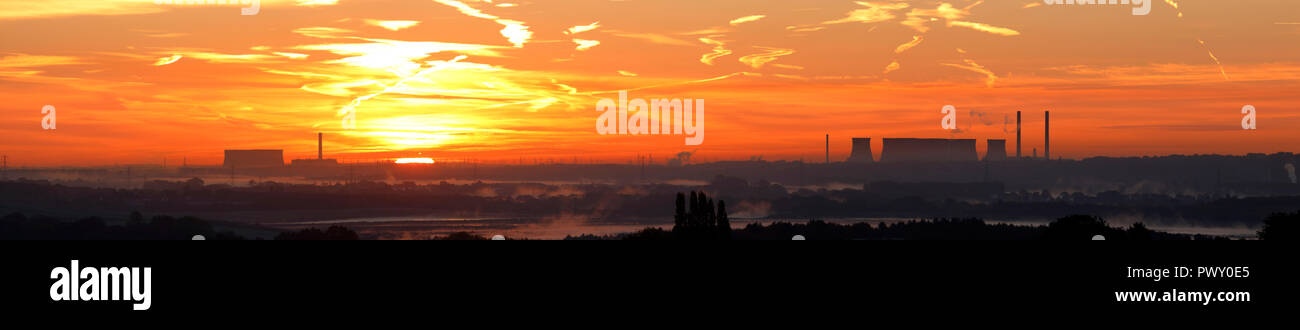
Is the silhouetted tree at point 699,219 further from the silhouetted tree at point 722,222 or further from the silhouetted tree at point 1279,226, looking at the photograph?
the silhouetted tree at point 1279,226

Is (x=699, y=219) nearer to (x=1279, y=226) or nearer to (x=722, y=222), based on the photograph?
(x=722, y=222)

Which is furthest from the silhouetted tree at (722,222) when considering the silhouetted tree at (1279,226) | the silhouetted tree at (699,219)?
the silhouetted tree at (1279,226)

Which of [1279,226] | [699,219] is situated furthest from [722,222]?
[1279,226]

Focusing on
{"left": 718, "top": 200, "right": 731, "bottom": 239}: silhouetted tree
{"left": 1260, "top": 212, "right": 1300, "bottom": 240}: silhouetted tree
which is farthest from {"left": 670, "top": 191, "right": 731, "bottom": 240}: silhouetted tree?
{"left": 1260, "top": 212, "right": 1300, "bottom": 240}: silhouetted tree

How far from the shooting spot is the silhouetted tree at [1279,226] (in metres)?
167

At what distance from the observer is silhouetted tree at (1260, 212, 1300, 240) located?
166750mm

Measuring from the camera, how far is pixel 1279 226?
172 m

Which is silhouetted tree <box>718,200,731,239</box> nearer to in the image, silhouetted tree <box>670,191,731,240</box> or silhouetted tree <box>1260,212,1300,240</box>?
silhouetted tree <box>670,191,731,240</box>
